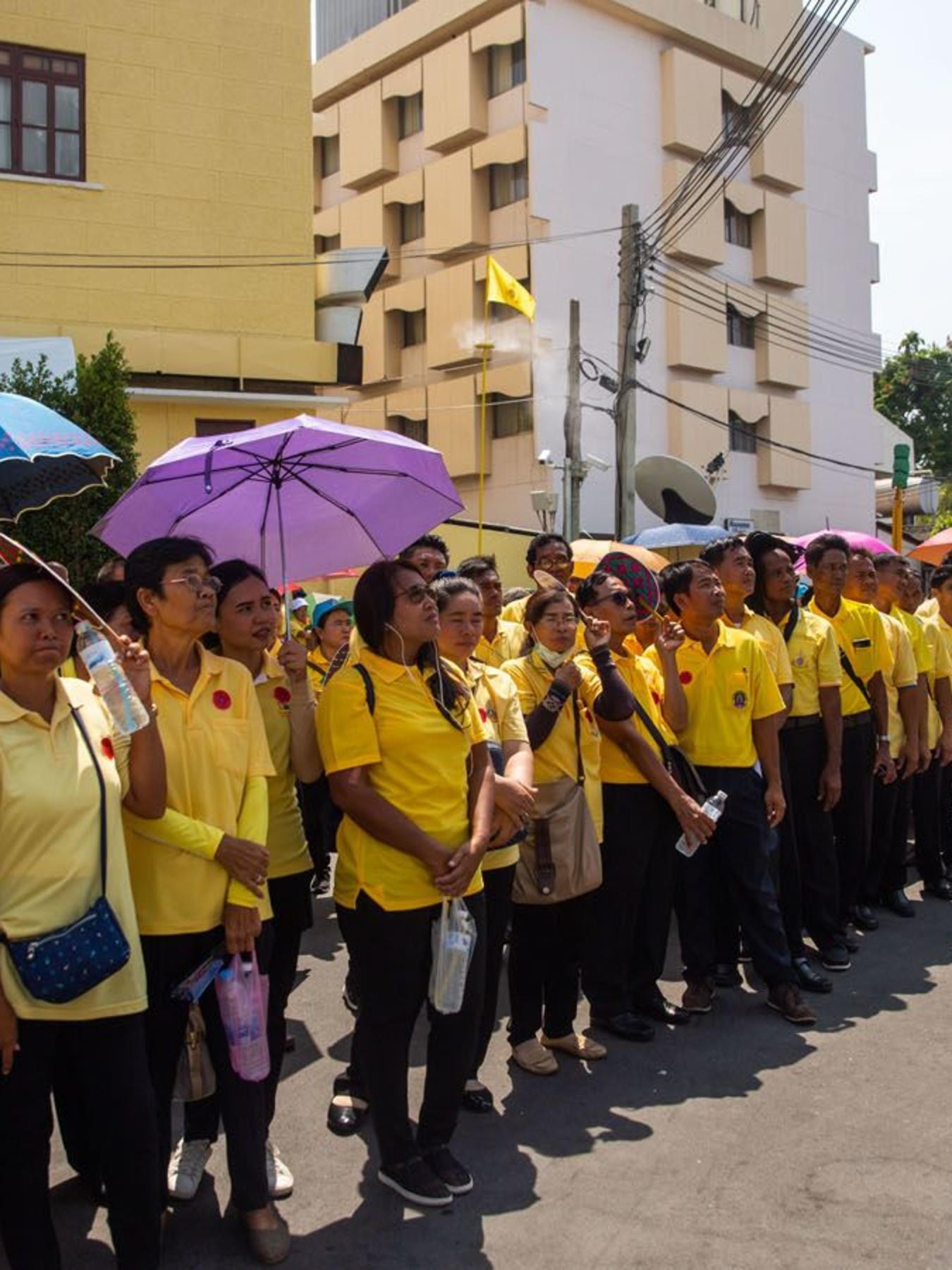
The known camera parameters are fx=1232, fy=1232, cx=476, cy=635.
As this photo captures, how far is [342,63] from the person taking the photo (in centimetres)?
2947

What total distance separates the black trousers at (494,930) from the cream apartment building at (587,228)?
2112 centimetres

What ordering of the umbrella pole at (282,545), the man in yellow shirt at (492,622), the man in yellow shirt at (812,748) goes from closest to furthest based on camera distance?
the umbrella pole at (282,545) < the man in yellow shirt at (492,622) < the man in yellow shirt at (812,748)

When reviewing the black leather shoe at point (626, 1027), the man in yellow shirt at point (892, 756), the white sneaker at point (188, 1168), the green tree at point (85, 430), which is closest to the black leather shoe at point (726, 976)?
the black leather shoe at point (626, 1027)

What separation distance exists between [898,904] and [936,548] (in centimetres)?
383

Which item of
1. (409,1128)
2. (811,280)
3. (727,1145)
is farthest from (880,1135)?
(811,280)

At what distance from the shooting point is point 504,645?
5.86 m

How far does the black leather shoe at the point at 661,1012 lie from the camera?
5371 millimetres

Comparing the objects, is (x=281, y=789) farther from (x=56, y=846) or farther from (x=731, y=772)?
(x=731, y=772)

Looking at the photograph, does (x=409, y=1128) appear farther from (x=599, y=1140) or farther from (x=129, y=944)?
(x=129, y=944)

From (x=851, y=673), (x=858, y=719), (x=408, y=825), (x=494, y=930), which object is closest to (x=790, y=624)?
(x=851, y=673)

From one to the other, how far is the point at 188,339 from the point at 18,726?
42.2ft

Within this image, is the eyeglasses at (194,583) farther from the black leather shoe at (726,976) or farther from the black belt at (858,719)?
the black belt at (858,719)

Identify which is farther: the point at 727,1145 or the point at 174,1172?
the point at 727,1145

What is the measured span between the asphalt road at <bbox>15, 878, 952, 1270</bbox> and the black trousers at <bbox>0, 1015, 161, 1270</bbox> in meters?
0.44
